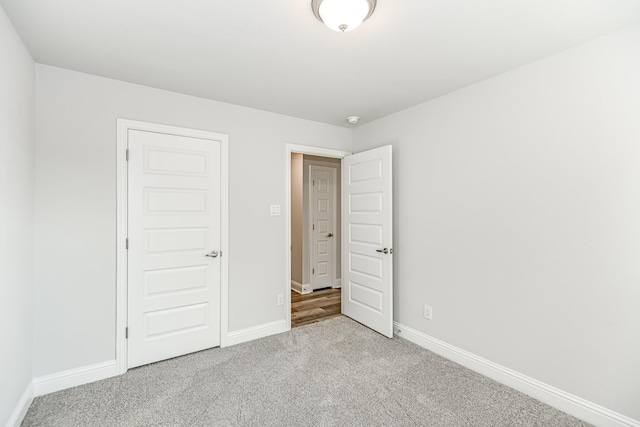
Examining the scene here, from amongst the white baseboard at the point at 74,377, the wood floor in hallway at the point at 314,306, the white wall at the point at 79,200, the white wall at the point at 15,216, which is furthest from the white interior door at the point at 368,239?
the white wall at the point at 15,216

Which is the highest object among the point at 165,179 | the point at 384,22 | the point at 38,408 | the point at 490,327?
the point at 384,22

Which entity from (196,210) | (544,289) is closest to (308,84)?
(196,210)

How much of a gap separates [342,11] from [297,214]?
12.2ft

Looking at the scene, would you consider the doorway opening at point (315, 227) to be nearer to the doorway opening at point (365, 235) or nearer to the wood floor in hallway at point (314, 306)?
the wood floor in hallway at point (314, 306)

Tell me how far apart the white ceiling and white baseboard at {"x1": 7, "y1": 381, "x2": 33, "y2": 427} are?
2285 millimetres

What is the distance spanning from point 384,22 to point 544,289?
2071 millimetres

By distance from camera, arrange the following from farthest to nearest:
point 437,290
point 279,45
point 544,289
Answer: point 437,290
point 544,289
point 279,45

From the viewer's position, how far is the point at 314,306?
4.15m

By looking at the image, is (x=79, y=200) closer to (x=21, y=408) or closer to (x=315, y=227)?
(x=21, y=408)

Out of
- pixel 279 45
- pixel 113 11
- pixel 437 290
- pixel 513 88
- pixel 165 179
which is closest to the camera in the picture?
pixel 113 11

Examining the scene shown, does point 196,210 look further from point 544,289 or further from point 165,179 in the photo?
point 544,289

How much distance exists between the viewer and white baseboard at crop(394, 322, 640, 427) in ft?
5.84

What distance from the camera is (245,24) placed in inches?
66.0

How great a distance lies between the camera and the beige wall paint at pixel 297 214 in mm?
4727
